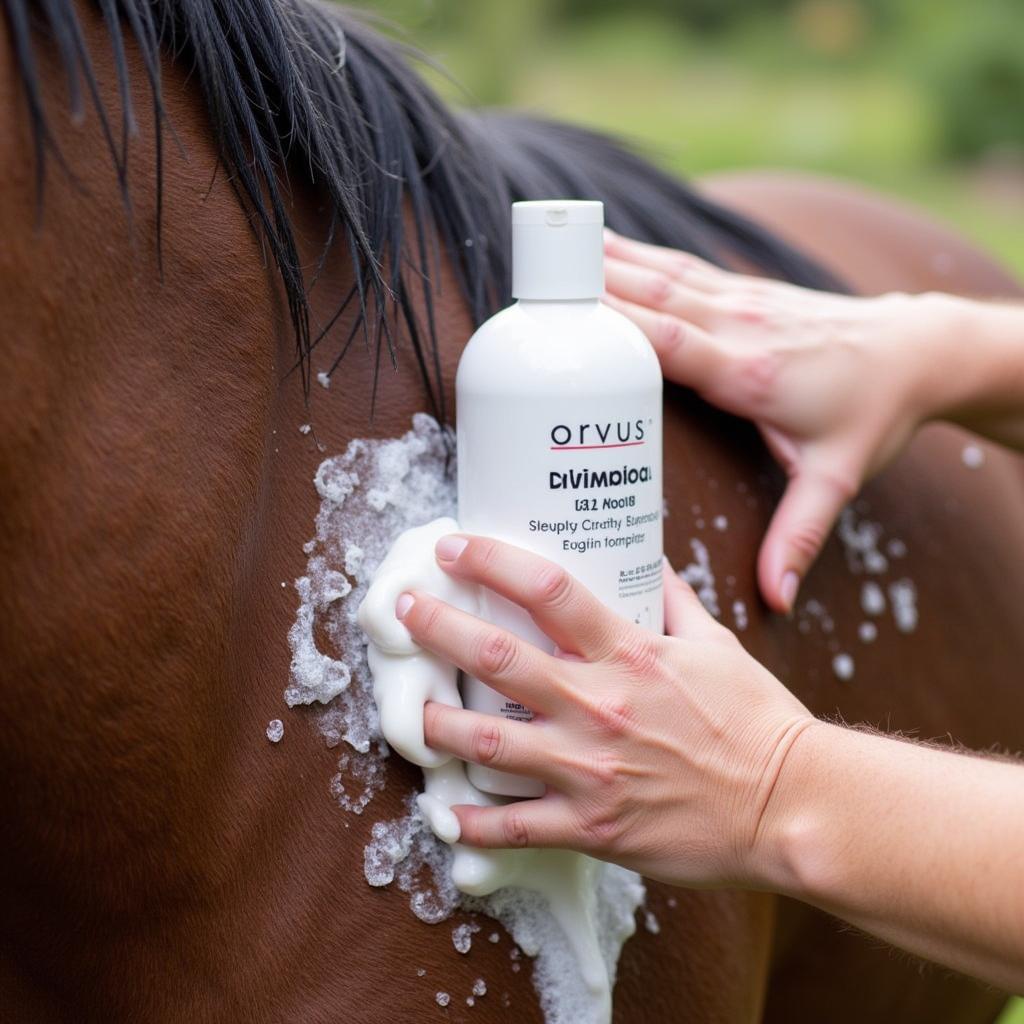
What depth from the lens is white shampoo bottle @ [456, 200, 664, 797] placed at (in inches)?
28.4

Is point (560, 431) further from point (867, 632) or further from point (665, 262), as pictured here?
point (867, 632)

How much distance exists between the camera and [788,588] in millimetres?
1002

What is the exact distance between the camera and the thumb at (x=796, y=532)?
3.28 ft

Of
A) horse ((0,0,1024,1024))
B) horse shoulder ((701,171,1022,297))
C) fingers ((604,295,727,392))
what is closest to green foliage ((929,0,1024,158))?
horse shoulder ((701,171,1022,297))

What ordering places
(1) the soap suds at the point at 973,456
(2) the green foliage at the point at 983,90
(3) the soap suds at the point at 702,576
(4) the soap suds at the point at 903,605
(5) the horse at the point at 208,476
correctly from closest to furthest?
1. (5) the horse at the point at 208,476
2. (3) the soap suds at the point at 702,576
3. (4) the soap suds at the point at 903,605
4. (1) the soap suds at the point at 973,456
5. (2) the green foliage at the point at 983,90

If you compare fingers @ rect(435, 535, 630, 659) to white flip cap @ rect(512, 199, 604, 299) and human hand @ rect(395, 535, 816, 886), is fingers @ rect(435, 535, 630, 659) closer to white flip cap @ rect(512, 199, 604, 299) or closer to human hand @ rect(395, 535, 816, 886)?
human hand @ rect(395, 535, 816, 886)

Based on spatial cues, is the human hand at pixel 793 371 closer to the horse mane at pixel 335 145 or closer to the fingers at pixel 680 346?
the fingers at pixel 680 346

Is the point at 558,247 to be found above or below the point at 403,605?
above

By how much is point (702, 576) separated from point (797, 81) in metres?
12.4

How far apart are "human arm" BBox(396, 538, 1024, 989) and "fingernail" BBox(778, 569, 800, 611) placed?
0.90 feet

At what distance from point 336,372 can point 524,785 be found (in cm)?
28

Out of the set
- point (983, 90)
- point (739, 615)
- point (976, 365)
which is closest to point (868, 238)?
point (976, 365)

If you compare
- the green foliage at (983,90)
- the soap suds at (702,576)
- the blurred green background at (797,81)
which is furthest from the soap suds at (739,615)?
the green foliage at (983,90)

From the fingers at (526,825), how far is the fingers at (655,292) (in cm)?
42
